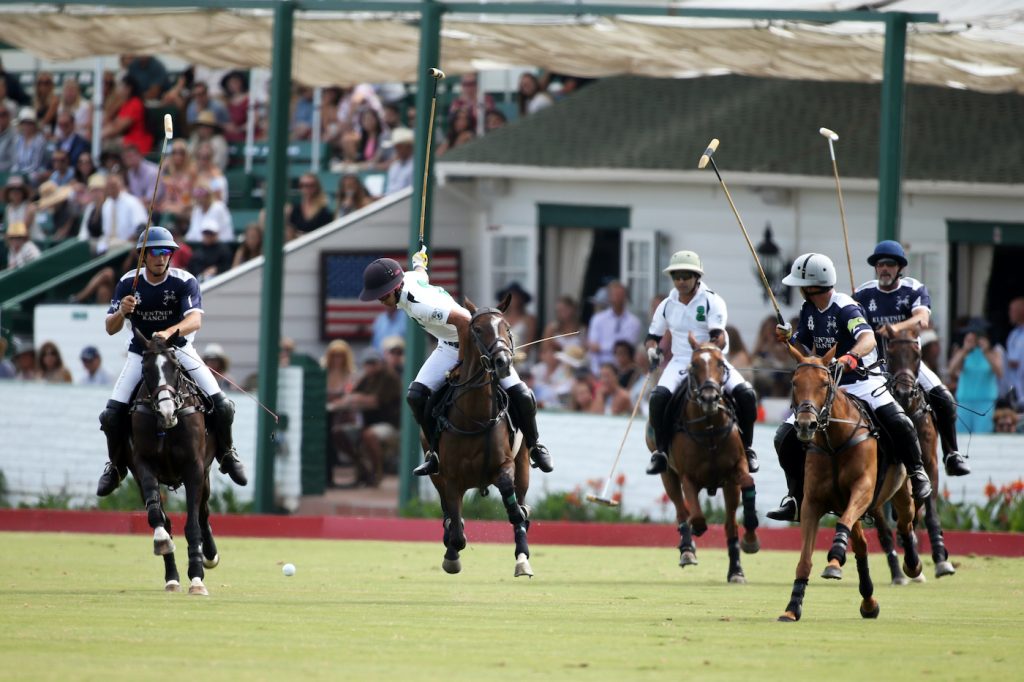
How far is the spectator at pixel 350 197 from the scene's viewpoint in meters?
23.2

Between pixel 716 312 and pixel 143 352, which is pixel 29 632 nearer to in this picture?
pixel 143 352

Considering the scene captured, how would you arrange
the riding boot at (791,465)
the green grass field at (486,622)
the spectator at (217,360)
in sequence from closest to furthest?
the green grass field at (486,622), the riding boot at (791,465), the spectator at (217,360)

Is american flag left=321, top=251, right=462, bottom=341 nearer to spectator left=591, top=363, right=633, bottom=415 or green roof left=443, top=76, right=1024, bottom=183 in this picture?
green roof left=443, top=76, right=1024, bottom=183

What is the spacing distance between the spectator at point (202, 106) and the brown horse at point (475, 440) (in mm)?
13576

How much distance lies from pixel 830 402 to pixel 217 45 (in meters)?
11.4

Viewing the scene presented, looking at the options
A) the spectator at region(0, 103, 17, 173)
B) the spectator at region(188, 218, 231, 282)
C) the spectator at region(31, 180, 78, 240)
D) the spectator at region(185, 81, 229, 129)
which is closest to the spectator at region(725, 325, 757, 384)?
the spectator at region(188, 218, 231, 282)

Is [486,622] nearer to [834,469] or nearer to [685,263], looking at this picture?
[834,469]

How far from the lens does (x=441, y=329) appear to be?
1297cm

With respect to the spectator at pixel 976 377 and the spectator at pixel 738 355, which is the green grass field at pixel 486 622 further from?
the spectator at pixel 738 355

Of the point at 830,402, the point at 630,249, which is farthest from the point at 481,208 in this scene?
the point at 830,402

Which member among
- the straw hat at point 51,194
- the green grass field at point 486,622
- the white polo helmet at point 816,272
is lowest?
the green grass field at point 486,622

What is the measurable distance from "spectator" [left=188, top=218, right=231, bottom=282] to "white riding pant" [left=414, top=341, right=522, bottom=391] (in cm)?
991

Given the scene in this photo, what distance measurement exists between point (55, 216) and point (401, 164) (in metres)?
4.65

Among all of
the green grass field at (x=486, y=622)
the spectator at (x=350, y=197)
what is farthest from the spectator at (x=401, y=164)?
the green grass field at (x=486, y=622)
